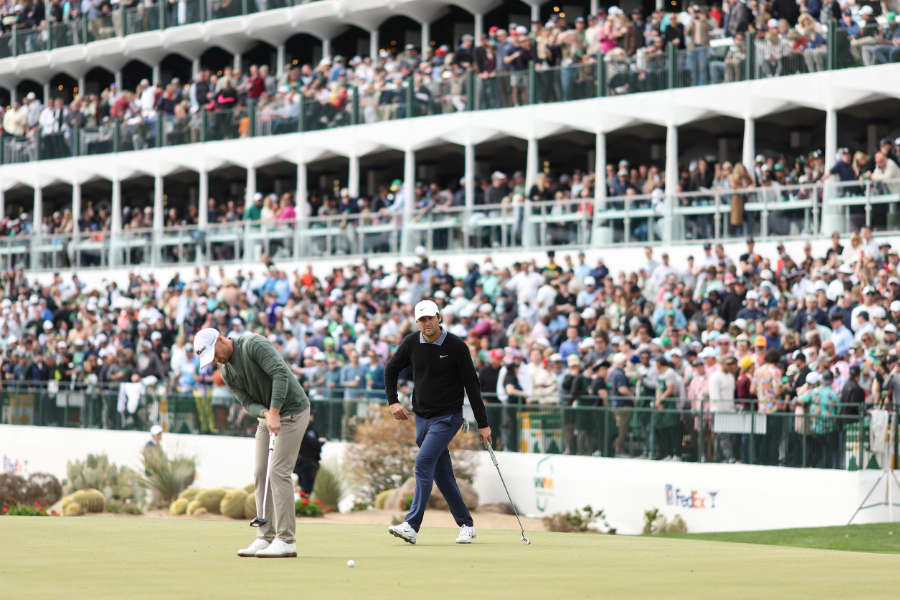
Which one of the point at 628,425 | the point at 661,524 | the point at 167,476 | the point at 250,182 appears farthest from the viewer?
the point at 250,182

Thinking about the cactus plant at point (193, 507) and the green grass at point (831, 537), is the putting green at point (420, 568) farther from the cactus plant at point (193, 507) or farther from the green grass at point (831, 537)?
the cactus plant at point (193, 507)

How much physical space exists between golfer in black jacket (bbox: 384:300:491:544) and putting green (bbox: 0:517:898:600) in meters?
0.34

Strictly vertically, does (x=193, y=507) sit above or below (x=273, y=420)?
below

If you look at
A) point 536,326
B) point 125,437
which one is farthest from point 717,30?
point 125,437

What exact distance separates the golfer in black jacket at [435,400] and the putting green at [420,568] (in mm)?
337

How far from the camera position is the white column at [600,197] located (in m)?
31.2

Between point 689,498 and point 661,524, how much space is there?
20.0 inches

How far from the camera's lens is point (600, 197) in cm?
3278

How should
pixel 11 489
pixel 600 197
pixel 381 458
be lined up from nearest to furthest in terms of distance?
pixel 381 458
pixel 11 489
pixel 600 197

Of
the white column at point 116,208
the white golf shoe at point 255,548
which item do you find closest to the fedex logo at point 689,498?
the white golf shoe at point 255,548

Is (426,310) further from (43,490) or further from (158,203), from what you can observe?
(158,203)

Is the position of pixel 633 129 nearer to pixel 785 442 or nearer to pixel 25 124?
pixel 785 442

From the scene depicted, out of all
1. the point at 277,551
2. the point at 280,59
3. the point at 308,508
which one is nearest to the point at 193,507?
the point at 308,508

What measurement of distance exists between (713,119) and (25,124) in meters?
26.5
